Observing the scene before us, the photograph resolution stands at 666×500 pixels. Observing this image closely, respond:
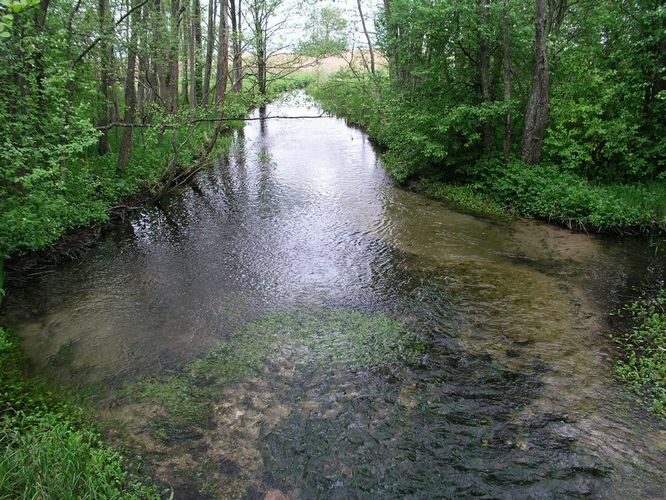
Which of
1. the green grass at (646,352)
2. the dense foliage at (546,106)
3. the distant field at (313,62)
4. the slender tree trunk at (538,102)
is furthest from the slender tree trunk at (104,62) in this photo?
the slender tree trunk at (538,102)

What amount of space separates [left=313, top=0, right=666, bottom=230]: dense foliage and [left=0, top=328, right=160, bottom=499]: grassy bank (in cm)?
1117

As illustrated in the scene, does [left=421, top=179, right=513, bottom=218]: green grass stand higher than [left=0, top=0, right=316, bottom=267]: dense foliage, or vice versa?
[left=0, top=0, right=316, bottom=267]: dense foliage

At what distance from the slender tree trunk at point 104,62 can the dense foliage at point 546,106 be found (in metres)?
8.44

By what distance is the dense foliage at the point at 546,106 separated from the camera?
38.0ft

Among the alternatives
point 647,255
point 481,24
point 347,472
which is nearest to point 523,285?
point 647,255

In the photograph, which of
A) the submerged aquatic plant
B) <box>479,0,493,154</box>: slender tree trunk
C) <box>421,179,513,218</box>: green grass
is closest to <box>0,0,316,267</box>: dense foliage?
the submerged aquatic plant

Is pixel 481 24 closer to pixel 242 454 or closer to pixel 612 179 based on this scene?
pixel 612 179

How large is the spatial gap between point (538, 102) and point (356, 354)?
10147 millimetres

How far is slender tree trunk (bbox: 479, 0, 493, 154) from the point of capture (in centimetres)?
1305

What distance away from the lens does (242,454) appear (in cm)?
494

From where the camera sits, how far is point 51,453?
4359mm

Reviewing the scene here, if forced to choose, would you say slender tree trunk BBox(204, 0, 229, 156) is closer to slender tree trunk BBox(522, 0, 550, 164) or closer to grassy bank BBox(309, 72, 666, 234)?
grassy bank BBox(309, 72, 666, 234)

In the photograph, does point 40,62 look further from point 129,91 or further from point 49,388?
point 129,91

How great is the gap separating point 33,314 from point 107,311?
1.20 m
